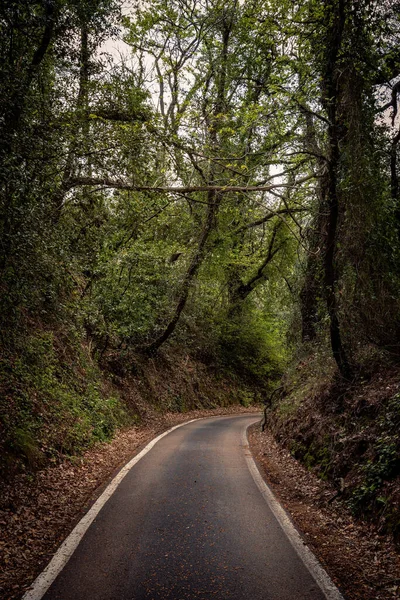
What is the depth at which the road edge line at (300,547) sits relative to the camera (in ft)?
12.0

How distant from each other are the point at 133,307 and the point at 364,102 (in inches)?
401

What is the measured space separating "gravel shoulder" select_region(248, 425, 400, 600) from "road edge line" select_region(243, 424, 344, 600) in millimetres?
80

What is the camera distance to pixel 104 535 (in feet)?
15.2

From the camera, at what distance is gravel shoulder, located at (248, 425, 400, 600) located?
3.81 meters

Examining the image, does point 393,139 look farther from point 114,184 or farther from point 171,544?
point 171,544

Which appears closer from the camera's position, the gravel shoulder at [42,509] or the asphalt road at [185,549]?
the asphalt road at [185,549]

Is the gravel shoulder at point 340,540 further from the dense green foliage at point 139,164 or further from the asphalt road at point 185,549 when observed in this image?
the dense green foliage at point 139,164

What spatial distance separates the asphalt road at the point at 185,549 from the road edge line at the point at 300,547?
79 mm

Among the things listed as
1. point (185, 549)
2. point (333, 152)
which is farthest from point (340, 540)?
point (333, 152)

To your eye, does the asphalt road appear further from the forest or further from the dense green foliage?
the dense green foliage

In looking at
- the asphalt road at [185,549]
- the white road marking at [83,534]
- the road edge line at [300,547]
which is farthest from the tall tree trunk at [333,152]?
the asphalt road at [185,549]

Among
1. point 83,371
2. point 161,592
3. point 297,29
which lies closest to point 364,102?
point 297,29

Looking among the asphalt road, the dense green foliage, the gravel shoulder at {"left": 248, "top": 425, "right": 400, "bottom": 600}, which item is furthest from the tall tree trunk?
the asphalt road

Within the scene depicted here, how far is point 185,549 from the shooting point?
14.1 ft
